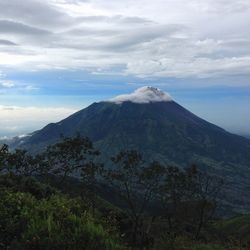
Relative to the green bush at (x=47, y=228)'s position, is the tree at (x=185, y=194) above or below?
below

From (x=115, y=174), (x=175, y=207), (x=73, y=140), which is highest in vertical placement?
(x=73, y=140)

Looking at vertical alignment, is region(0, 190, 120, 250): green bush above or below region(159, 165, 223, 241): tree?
above

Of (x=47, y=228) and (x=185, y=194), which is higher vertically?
(x=47, y=228)

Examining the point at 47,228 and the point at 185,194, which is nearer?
the point at 47,228

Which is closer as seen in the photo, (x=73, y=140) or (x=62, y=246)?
(x=62, y=246)

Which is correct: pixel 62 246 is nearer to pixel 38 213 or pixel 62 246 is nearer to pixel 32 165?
pixel 38 213

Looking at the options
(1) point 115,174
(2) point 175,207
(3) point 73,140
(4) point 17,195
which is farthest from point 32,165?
(4) point 17,195

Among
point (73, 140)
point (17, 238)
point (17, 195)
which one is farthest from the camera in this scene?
point (73, 140)

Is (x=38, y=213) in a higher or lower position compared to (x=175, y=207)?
higher

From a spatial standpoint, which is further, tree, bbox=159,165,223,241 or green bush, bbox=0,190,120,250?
tree, bbox=159,165,223,241

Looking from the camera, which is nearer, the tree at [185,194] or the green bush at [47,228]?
the green bush at [47,228]

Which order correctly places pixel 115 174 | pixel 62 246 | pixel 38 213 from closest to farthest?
1. pixel 62 246
2. pixel 38 213
3. pixel 115 174
